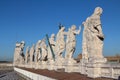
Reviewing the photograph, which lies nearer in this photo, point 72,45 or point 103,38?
point 103,38

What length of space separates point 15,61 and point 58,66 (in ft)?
150

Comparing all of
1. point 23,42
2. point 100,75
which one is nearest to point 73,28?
point 100,75

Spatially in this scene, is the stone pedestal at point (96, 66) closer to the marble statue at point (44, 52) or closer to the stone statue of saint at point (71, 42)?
the stone statue of saint at point (71, 42)

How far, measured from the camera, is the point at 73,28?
23.6 m

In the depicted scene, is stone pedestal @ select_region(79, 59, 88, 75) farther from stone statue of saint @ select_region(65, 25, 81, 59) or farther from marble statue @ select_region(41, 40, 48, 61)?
marble statue @ select_region(41, 40, 48, 61)

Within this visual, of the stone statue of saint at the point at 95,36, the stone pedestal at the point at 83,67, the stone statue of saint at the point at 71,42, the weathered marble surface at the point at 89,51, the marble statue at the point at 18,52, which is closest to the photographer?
the weathered marble surface at the point at 89,51

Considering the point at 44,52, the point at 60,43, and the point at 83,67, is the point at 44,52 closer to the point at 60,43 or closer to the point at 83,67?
the point at 60,43

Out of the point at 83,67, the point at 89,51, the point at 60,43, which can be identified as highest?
the point at 60,43

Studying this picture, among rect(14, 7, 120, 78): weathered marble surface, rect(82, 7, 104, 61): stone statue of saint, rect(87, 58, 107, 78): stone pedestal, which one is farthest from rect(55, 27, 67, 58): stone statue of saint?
rect(87, 58, 107, 78): stone pedestal

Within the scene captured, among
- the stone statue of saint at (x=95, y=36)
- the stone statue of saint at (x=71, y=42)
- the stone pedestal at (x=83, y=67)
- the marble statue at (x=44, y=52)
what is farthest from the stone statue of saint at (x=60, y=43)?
the stone statue of saint at (x=95, y=36)

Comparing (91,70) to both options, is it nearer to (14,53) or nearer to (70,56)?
(70,56)

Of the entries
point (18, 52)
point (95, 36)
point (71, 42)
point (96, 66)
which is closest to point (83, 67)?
point (95, 36)

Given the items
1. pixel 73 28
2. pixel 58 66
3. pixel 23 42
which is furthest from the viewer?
pixel 23 42

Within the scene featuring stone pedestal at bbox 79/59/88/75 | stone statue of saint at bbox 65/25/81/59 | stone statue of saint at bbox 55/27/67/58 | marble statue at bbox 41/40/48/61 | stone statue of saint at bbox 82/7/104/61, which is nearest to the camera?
stone statue of saint at bbox 82/7/104/61
